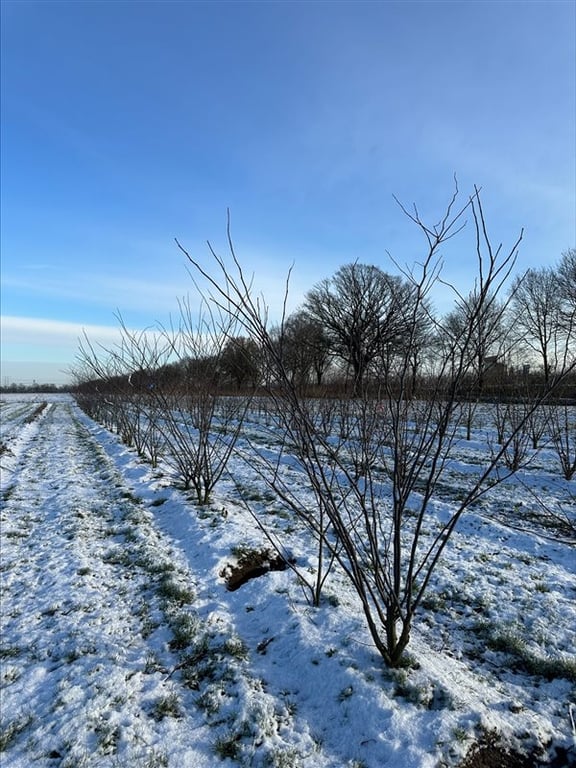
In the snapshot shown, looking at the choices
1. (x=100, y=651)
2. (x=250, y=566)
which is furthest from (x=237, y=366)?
(x=100, y=651)

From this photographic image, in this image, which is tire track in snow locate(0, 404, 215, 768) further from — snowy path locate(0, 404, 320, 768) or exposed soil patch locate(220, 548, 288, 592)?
exposed soil patch locate(220, 548, 288, 592)

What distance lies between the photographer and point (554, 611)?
3082 millimetres

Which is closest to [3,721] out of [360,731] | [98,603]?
[98,603]

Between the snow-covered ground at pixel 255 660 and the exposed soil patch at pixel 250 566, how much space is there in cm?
11

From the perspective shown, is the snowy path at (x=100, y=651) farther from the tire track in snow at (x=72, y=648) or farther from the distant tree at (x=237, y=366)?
the distant tree at (x=237, y=366)

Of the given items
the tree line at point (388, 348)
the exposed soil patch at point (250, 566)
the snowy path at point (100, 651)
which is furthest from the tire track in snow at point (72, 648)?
the tree line at point (388, 348)

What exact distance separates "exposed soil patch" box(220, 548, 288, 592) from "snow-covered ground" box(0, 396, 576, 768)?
0.11m

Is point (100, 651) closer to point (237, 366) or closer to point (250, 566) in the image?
point (250, 566)

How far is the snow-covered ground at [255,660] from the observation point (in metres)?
1.96

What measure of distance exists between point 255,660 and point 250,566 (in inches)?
51.1

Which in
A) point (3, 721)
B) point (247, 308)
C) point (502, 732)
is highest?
point (247, 308)

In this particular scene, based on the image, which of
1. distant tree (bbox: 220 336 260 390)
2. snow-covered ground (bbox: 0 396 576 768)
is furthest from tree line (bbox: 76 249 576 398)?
snow-covered ground (bbox: 0 396 576 768)

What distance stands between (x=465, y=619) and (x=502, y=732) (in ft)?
3.71

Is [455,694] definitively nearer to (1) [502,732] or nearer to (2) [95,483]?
(1) [502,732]
